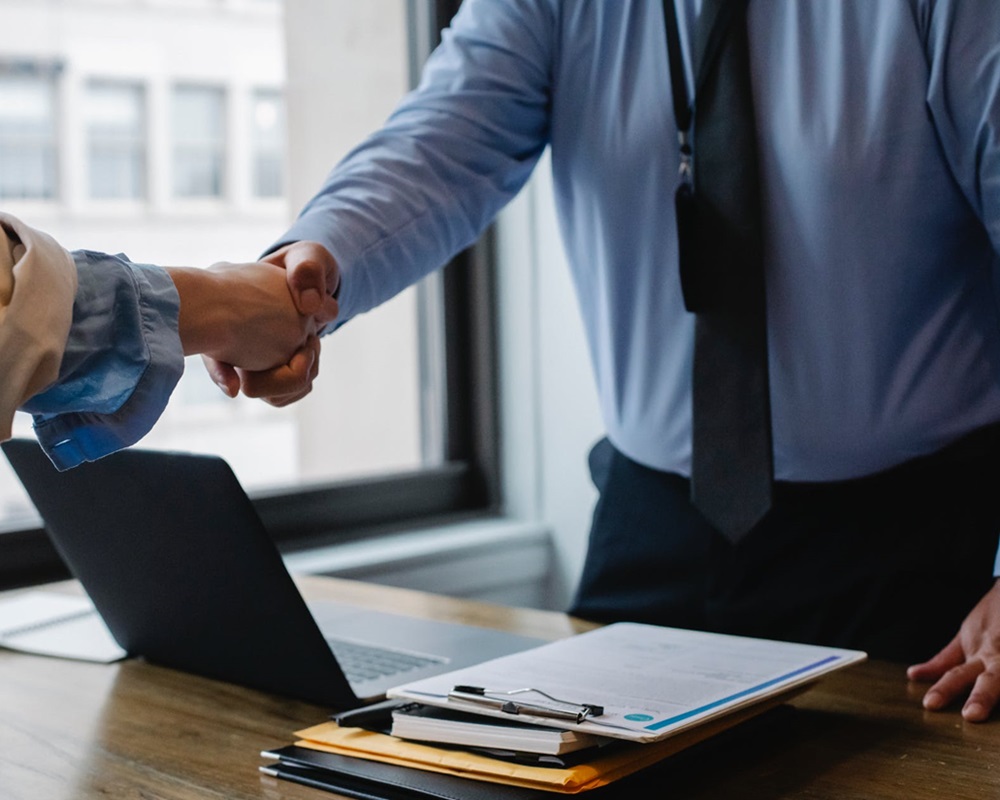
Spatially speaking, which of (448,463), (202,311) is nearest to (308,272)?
(202,311)

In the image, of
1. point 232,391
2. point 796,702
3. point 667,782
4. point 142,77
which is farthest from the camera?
point 142,77

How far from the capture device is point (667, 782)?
0.82 metres

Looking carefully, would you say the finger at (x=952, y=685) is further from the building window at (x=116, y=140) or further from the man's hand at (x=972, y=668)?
the building window at (x=116, y=140)

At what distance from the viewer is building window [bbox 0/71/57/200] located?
189cm

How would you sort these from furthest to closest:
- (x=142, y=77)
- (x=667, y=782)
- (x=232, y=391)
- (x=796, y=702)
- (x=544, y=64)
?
1. (x=142, y=77)
2. (x=544, y=64)
3. (x=232, y=391)
4. (x=796, y=702)
5. (x=667, y=782)

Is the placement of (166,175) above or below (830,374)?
above

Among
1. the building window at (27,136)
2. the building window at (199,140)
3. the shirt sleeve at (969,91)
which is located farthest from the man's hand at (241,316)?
the building window at (199,140)

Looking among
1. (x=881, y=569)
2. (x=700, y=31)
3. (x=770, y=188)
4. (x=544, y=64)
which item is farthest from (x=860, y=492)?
(x=544, y=64)

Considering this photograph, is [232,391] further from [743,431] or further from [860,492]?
[860,492]

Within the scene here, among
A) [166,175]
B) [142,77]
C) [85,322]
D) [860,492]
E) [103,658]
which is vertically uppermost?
[142,77]

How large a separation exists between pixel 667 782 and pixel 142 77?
1641mm

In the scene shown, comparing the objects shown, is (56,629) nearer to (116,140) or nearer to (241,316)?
(241,316)

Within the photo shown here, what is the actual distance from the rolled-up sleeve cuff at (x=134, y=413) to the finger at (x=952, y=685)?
2.08 feet

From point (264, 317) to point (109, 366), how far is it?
0.29 meters
